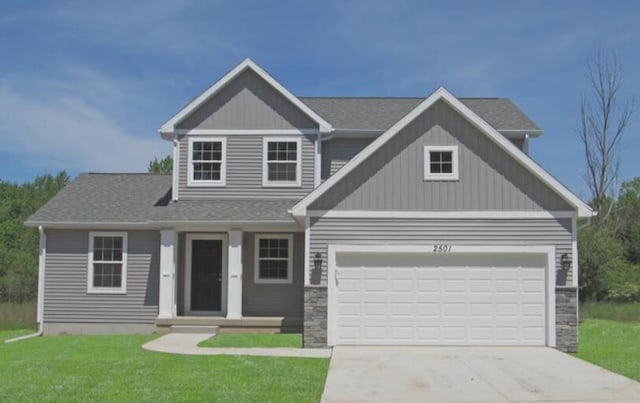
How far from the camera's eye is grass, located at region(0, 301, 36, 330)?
21094 millimetres

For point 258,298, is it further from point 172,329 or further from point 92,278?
point 92,278

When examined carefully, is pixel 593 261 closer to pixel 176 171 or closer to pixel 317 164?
pixel 317 164

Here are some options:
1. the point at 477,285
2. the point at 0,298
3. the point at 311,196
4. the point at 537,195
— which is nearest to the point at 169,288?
the point at 311,196

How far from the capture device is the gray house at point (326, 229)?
598 inches

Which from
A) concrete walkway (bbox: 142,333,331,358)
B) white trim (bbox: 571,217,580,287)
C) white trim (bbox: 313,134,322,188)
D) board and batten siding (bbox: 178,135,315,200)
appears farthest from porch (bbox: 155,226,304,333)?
white trim (bbox: 571,217,580,287)

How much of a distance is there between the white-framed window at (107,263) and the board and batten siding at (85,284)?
0.41 feet

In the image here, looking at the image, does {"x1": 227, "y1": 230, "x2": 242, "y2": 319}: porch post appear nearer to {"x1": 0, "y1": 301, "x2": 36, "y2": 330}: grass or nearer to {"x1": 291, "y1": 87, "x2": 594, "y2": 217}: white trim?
{"x1": 291, "y1": 87, "x2": 594, "y2": 217}: white trim

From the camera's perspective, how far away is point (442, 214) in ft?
50.2

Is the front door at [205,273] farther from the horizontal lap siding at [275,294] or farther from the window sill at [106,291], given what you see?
the window sill at [106,291]

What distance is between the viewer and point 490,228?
1525cm

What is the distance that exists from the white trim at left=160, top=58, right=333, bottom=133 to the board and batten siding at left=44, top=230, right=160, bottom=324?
122 inches

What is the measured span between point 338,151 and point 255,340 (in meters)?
6.46

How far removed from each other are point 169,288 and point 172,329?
1.04 meters

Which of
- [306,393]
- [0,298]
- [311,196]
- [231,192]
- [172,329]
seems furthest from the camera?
[0,298]
